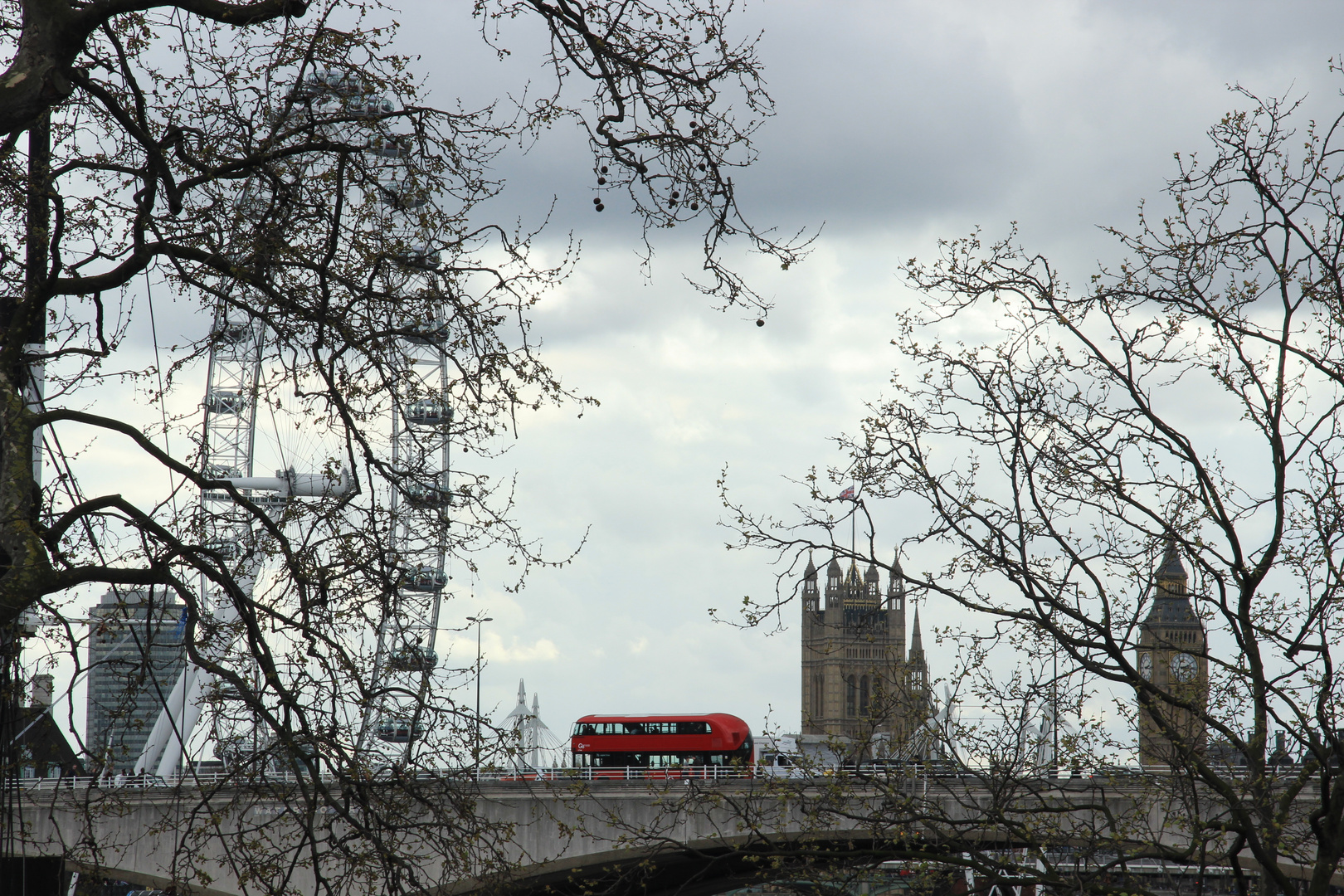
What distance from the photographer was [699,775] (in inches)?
1315

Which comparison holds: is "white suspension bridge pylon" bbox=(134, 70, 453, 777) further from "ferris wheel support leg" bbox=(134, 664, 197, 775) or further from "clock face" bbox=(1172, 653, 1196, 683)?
"ferris wheel support leg" bbox=(134, 664, 197, 775)

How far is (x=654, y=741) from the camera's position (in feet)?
143

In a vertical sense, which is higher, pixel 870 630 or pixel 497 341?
pixel 497 341

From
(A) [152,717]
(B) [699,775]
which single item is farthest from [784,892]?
(A) [152,717]

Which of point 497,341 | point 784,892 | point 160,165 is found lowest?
point 784,892

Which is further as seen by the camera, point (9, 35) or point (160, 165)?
point (9, 35)

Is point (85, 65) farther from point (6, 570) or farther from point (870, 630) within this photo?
point (870, 630)

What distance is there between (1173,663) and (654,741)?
111ft

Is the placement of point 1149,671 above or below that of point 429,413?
below

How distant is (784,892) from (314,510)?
101ft

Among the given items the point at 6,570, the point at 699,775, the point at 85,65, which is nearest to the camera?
the point at 6,570

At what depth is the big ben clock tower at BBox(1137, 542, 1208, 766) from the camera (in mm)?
9898

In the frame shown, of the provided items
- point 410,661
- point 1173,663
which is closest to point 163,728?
point 410,661

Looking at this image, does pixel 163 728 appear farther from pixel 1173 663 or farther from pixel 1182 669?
pixel 1182 669
